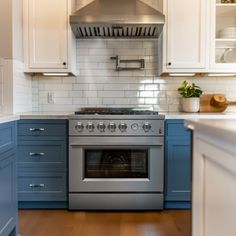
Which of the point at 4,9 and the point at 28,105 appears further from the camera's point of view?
the point at 28,105

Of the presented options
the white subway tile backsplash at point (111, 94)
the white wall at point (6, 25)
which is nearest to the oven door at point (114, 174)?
the white subway tile backsplash at point (111, 94)

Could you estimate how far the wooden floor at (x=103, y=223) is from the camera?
2.57 meters


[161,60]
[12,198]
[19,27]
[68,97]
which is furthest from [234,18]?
[12,198]

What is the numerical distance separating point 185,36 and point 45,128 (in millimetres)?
1658

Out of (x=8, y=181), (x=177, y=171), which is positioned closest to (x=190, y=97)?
(x=177, y=171)

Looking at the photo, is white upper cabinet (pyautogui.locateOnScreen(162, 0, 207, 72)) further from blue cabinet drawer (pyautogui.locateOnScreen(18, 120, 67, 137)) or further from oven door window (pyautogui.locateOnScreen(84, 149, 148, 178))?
blue cabinet drawer (pyautogui.locateOnScreen(18, 120, 67, 137))

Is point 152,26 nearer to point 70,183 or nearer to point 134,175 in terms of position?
point 134,175

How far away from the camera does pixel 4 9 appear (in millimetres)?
2979

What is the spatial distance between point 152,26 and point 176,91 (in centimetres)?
85

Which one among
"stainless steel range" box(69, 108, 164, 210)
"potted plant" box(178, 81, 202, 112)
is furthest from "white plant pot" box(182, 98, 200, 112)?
"stainless steel range" box(69, 108, 164, 210)

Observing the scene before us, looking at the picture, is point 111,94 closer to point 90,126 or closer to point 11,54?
point 90,126

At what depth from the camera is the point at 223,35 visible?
3459mm

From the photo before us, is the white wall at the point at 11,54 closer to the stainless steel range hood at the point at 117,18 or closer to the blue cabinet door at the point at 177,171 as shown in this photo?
the stainless steel range hood at the point at 117,18

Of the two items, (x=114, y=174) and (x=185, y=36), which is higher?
(x=185, y=36)
